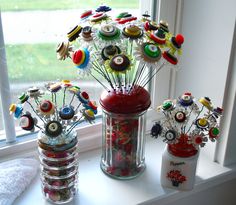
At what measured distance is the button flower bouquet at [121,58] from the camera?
77 centimetres

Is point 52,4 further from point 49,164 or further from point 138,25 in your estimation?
point 49,164

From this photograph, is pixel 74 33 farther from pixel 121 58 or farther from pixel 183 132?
pixel 183 132

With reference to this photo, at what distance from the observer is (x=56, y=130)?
2.61 ft

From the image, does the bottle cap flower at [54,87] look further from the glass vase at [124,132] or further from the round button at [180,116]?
the round button at [180,116]

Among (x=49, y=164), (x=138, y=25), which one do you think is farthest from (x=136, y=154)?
(x=138, y=25)

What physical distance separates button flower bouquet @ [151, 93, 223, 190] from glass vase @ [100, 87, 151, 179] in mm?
53

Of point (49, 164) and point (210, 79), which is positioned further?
point (210, 79)

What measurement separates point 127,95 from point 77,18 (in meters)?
0.27

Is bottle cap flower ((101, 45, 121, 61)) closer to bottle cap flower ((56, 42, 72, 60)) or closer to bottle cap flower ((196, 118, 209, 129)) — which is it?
bottle cap flower ((56, 42, 72, 60))

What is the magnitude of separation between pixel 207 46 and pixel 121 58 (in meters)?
0.33

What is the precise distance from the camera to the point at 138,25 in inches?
31.7

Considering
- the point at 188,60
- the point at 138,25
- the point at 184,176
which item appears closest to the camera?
the point at 138,25

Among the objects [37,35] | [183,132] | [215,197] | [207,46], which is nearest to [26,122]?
[37,35]

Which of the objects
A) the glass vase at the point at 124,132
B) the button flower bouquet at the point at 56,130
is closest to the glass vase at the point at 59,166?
the button flower bouquet at the point at 56,130
